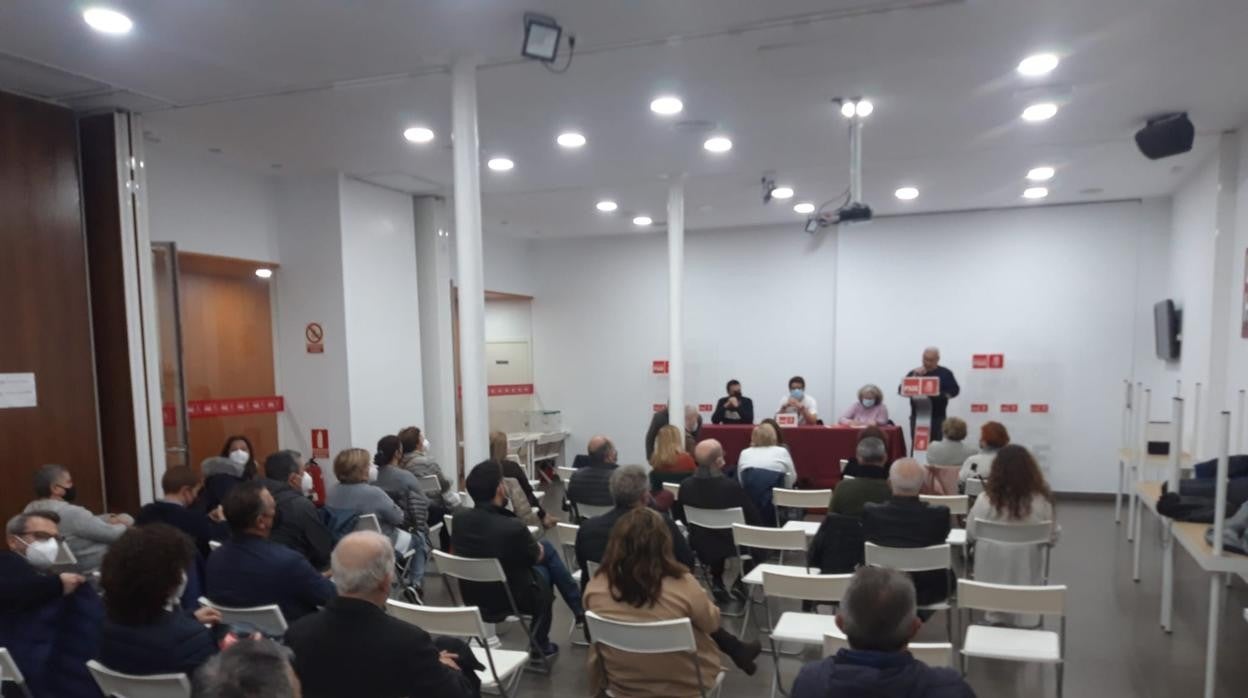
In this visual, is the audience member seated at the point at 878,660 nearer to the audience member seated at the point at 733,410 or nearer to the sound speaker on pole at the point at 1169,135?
the sound speaker on pole at the point at 1169,135

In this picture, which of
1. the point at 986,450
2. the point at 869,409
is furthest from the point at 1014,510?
the point at 869,409

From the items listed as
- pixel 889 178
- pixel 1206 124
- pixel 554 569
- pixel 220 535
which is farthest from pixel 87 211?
pixel 1206 124

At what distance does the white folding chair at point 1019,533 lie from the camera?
4328 millimetres

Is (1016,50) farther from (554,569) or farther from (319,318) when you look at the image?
(319,318)

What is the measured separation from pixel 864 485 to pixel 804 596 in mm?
1174

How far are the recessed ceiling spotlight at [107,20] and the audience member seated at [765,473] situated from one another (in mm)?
4956

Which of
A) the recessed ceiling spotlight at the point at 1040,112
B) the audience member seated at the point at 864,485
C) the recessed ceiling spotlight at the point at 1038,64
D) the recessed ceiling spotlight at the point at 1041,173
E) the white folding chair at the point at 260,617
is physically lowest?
the white folding chair at the point at 260,617

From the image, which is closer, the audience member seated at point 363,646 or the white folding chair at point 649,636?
the audience member seated at point 363,646

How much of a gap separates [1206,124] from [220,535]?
789 cm

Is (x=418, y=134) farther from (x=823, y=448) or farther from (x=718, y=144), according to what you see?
(x=823, y=448)

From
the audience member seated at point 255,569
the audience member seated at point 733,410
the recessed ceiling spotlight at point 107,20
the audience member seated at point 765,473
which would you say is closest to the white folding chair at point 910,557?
the audience member seated at point 765,473

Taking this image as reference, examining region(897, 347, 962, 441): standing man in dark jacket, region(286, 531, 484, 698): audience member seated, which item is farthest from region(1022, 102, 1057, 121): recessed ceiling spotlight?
region(286, 531, 484, 698): audience member seated

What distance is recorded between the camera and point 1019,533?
434 cm

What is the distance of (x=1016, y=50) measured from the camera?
4.35 meters
